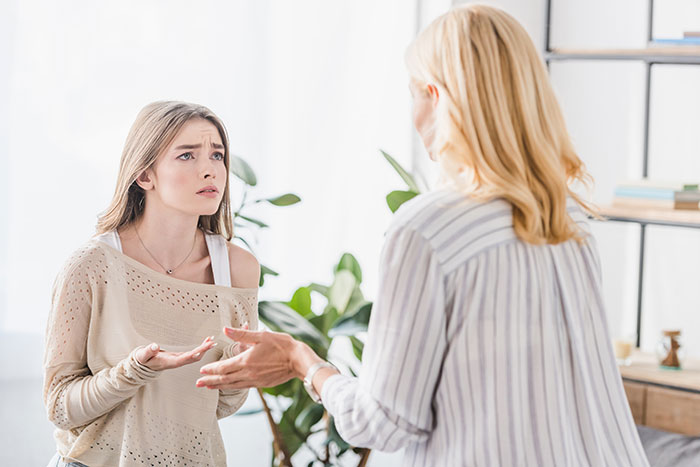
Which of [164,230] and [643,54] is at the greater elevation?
[643,54]

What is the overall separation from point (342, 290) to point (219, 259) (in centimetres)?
65

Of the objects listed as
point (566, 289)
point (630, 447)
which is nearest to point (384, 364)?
point (566, 289)

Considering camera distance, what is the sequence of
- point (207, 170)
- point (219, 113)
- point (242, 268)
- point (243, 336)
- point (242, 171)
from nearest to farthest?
point (243, 336)
point (207, 170)
point (242, 268)
point (242, 171)
point (219, 113)

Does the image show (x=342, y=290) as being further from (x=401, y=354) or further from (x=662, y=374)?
(x=401, y=354)

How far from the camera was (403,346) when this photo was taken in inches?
41.7

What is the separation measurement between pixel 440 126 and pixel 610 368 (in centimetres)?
44

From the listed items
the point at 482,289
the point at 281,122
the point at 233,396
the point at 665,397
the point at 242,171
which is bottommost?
the point at 665,397

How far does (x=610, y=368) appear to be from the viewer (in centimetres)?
117


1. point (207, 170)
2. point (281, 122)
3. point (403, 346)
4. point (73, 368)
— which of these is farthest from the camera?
point (281, 122)

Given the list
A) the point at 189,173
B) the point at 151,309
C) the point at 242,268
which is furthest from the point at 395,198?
the point at 151,309

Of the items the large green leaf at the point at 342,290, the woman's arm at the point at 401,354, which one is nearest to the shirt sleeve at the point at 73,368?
the woman's arm at the point at 401,354

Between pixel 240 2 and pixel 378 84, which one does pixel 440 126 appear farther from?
pixel 378 84

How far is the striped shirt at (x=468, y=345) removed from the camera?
1.06 m

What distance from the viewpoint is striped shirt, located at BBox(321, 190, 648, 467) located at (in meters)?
1.06
